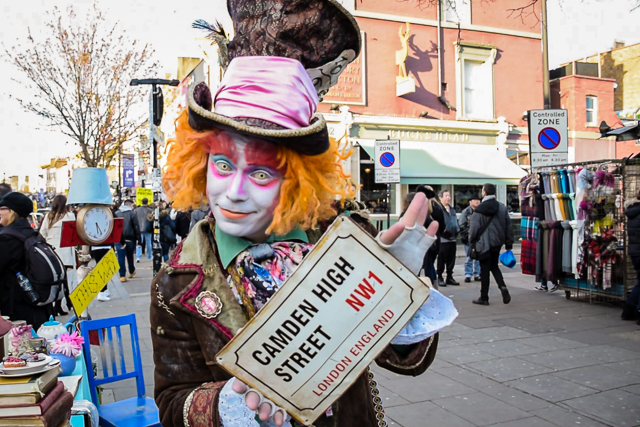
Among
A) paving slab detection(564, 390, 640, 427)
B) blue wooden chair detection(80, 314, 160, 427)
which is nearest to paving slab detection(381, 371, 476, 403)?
paving slab detection(564, 390, 640, 427)

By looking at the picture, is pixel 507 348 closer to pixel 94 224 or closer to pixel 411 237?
pixel 94 224

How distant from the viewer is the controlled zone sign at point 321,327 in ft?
4.15

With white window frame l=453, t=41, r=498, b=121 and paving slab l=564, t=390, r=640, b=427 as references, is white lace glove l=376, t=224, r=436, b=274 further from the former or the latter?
white window frame l=453, t=41, r=498, b=121

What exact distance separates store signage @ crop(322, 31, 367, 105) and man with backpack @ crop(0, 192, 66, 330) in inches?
582

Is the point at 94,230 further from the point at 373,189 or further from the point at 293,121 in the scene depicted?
the point at 373,189

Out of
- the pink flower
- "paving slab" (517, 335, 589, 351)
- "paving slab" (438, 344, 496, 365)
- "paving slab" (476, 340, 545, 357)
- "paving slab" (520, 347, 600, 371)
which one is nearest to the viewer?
the pink flower

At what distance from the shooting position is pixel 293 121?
1639mm

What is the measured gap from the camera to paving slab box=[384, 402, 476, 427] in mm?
4254

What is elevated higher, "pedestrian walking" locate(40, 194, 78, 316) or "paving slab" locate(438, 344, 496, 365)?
"pedestrian walking" locate(40, 194, 78, 316)

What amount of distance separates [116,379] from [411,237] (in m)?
3.14

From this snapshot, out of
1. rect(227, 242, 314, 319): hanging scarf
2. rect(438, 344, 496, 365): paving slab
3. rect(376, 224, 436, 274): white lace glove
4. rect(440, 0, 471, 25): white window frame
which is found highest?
rect(440, 0, 471, 25): white window frame

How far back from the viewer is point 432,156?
63.7 feet

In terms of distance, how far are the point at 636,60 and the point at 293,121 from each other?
31.6 metres

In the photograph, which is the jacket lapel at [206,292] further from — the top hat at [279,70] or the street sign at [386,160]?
the street sign at [386,160]
